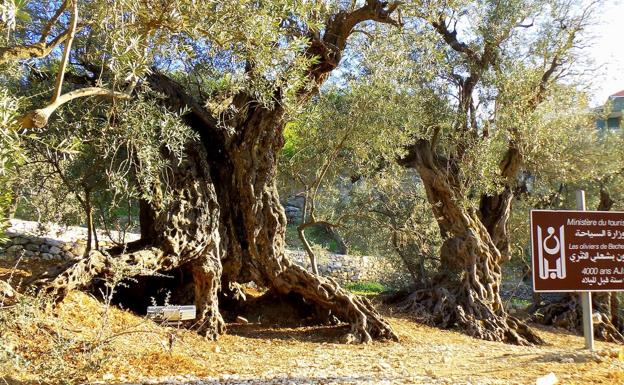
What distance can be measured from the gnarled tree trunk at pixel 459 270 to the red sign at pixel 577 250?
3.87 m

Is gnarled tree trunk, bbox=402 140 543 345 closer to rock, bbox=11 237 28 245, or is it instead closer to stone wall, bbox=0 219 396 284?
stone wall, bbox=0 219 396 284

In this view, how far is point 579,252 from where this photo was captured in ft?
22.7

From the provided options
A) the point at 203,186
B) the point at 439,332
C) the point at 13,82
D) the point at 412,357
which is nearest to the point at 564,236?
the point at 412,357

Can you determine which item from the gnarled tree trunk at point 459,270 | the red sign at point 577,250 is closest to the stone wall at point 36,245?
the gnarled tree trunk at point 459,270

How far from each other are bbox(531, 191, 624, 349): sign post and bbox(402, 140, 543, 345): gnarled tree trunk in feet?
12.6

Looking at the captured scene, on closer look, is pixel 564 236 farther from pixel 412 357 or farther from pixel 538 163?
pixel 538 163

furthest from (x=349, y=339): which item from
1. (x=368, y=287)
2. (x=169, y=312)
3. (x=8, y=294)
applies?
(x=368, y=287)

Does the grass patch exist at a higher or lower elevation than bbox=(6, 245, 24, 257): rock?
lower

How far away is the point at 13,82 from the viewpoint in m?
7.39

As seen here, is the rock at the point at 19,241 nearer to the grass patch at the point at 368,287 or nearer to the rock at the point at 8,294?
the rock at the point at 8,294

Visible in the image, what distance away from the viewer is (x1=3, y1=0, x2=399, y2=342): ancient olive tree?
242 inches

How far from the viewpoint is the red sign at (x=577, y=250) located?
6.65m

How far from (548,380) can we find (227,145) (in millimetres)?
5416

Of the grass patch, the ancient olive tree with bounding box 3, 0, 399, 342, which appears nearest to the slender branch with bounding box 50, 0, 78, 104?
the ancient olive tree with bounding box 3, 0, 399, 342
